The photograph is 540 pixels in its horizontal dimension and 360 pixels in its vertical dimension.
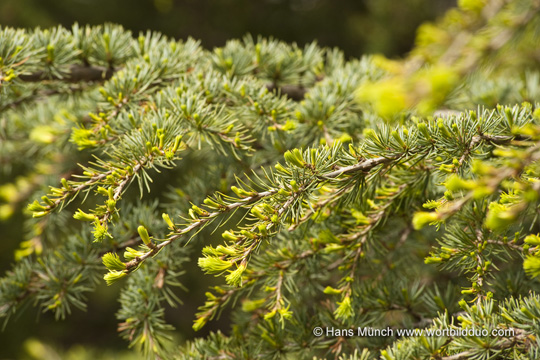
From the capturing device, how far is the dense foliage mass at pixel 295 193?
610 mm

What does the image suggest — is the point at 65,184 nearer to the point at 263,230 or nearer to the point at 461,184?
the point at 263,230

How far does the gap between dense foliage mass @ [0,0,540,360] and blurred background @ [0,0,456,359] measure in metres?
0.86

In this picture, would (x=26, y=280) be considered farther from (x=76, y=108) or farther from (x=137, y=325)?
(x=76, y=108)

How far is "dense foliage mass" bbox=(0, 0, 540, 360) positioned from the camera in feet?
2.00

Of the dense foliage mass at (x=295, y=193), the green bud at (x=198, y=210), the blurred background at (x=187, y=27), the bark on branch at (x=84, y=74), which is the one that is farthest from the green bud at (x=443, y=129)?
the blurred background at (x=187, y=27)

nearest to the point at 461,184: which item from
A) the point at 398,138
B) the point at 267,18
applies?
the point at 398,138

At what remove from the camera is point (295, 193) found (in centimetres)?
62

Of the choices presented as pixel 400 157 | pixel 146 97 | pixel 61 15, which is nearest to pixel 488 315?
pixel 400 157

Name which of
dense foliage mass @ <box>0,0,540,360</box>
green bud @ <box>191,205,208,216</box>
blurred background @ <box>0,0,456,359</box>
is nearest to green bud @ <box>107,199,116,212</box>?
dense foliage mass @ <box>0,0,540,360</box>

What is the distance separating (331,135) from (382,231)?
236mm

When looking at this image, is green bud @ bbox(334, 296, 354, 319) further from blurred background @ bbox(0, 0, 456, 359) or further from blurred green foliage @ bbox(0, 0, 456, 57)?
blurred green foliage @ bbox(0, 0, 456, 57)

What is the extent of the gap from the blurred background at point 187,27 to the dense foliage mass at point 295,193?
2.83ft

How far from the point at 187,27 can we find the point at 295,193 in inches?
79.6

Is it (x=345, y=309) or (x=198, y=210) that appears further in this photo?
(x=345, y=309)
